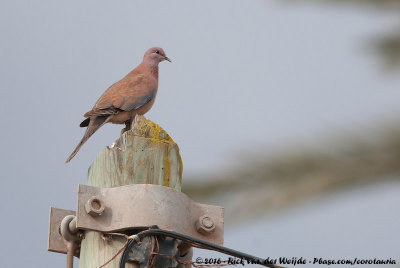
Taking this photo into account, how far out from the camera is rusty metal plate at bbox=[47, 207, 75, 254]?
3.49m

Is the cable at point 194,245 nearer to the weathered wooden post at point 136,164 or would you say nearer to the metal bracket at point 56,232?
the weathered wooden post at point 136,164

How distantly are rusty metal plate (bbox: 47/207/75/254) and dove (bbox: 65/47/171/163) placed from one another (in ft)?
13.2

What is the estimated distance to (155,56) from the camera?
962 centimetres

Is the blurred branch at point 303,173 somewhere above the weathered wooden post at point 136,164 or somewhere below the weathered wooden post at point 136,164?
below

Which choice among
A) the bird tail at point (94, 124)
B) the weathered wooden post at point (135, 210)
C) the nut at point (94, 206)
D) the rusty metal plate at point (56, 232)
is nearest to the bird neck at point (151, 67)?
the bird tail at point (94, 124)

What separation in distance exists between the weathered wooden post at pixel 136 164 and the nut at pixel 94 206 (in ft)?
0.39

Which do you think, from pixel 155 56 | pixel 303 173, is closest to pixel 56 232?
pixel 303 173

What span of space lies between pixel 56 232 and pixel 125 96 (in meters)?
4.84

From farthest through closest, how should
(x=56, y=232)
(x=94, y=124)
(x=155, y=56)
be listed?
(x=155, y=56) < (x=94, y=124) < (x=56, y=232)

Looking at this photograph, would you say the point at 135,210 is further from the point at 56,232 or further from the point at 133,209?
the point at 56,232

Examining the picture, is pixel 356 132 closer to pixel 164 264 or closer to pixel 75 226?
pixel 164 264

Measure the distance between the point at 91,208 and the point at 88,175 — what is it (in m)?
0.49

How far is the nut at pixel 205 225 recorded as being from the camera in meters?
3.32

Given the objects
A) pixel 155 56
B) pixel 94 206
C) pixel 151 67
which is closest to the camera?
pixel 94 206
